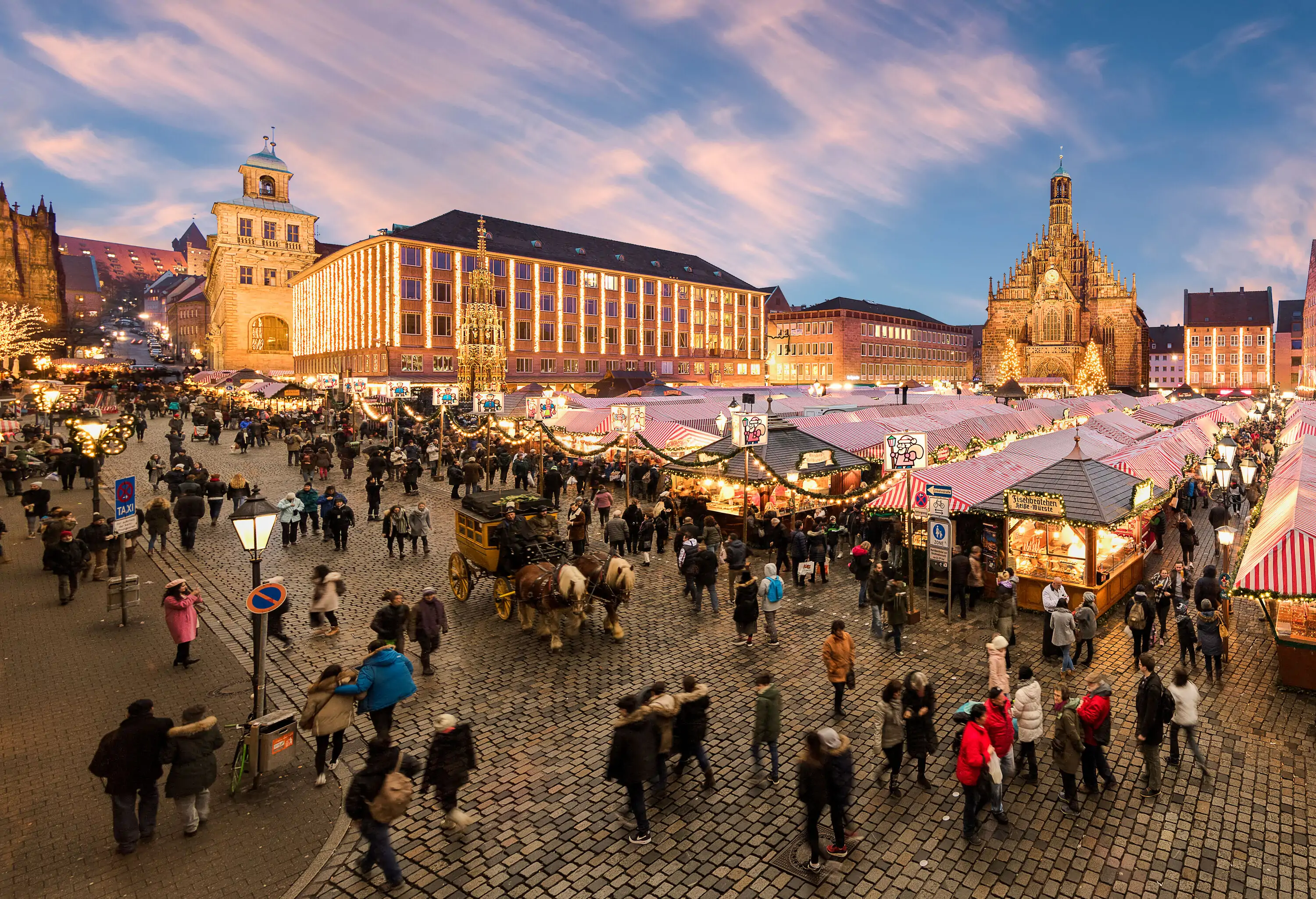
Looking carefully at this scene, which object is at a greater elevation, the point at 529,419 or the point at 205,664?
the point at 529,419

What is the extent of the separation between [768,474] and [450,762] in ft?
47.2

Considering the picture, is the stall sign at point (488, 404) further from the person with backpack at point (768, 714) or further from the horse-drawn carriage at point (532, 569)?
the person with backpack at point (768, 714)

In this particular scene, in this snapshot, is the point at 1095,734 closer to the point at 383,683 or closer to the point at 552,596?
the point at 552,596

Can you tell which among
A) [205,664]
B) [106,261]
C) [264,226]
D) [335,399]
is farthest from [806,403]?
[106,261]

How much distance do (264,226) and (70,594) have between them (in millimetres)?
88614

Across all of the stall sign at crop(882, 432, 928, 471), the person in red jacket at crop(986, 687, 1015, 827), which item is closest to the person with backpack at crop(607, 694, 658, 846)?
the person in red jacket at crop(986, 687, 1015, 827)

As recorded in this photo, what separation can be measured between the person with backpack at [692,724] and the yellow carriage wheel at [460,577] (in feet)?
24.5

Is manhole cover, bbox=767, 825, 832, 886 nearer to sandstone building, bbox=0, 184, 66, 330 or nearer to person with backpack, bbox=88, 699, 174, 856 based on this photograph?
person with backpack, bbox=88, 699, 174, 856

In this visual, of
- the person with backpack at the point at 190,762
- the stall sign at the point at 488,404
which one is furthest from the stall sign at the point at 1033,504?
the stall sign at the point at 488,404

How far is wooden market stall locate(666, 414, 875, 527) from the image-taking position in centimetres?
2020

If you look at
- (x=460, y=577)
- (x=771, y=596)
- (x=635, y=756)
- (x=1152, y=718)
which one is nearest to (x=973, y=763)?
(x=1152, y=718)

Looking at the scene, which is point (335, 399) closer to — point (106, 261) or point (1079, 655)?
point (1079, 655)

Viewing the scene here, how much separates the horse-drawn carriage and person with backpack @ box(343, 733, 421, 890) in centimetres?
513

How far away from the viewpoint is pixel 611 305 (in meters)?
76.9
